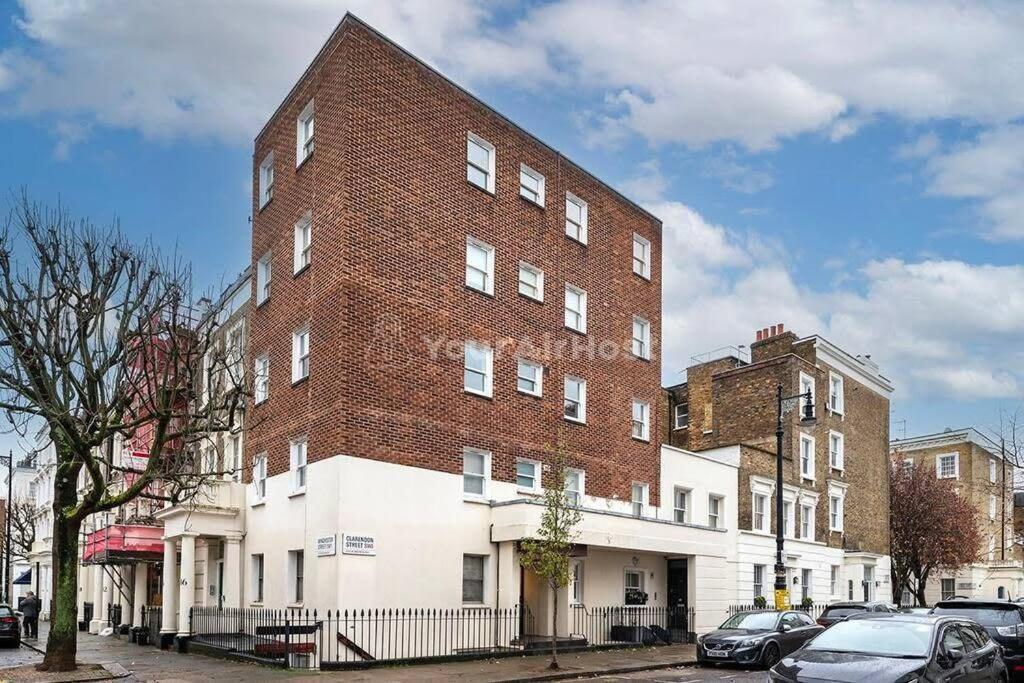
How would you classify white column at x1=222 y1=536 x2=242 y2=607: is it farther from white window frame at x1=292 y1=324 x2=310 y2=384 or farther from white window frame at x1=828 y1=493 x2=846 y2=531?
white window frame at x1=828 y1=493 x2=846 y2=531

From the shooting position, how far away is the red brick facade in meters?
24.3

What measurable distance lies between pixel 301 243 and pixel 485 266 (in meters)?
4.99

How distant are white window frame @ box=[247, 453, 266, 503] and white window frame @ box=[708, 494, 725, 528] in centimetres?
1584

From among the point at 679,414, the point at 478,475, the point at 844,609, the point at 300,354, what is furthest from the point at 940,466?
the point at 300,354

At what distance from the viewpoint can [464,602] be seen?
25391mm

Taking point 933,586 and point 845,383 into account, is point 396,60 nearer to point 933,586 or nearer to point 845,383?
point 845,383

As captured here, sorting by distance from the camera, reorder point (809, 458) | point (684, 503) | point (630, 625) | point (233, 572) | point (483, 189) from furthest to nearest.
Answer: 1. point (809, 458)
2. point (684, 503)
3. point (630, 625)
4. point (483, 189)
5. point (233, 572)

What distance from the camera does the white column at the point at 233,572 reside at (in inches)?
1091

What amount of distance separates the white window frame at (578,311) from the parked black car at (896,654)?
1687 cm

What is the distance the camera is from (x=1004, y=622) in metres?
19.1

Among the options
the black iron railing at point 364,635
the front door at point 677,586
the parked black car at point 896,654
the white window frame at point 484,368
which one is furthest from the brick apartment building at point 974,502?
the parked black car at point 896,654

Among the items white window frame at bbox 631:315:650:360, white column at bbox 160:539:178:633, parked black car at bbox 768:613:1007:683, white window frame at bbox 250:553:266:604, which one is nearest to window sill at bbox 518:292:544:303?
white window frame at bbox 631:315:650:360

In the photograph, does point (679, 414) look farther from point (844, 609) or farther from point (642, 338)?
point (844, 609)

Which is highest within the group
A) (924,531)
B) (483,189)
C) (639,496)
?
(483,189)
